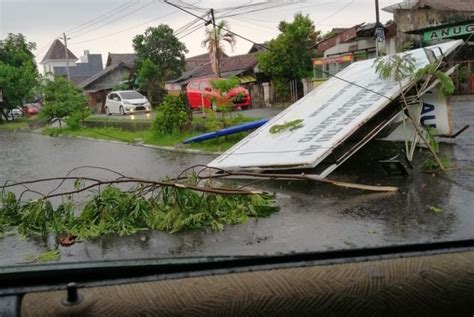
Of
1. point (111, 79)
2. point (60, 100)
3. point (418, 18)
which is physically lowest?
point (60, 100)

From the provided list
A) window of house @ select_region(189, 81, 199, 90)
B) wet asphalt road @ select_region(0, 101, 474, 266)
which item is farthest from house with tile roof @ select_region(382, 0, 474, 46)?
wet asphalt road @ select_region(0, 101, 474, 266)

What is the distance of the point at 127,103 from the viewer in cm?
2794

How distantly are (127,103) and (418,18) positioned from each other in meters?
16.4

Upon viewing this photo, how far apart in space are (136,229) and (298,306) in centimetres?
389

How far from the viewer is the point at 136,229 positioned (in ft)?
17.9

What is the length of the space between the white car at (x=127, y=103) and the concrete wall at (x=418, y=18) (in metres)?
14.3

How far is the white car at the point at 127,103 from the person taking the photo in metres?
27.8

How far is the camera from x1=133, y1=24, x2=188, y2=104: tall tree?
128 ft

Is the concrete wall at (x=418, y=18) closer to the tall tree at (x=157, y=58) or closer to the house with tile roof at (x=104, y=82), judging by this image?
the tall tree at (x=157, y=58)

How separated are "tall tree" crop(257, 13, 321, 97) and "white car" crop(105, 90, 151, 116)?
743 centimetres

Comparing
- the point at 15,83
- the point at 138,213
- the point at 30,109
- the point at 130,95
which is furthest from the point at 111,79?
the point at 138,213

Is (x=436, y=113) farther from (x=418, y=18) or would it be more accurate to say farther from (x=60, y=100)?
(x=60, y=100)

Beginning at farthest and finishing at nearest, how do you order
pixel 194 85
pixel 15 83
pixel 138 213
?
pixel 15 83 < pixel 194 85 < pixel 138 213

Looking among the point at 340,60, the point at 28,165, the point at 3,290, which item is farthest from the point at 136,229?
the point at 340,60
